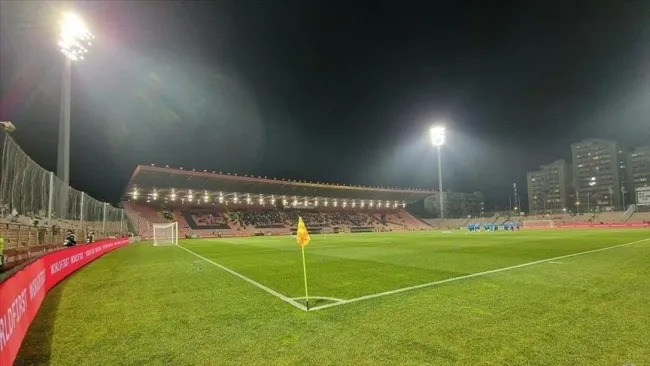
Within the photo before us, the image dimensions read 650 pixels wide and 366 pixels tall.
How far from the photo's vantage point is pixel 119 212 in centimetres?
3891

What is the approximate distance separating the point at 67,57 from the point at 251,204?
5868 cm

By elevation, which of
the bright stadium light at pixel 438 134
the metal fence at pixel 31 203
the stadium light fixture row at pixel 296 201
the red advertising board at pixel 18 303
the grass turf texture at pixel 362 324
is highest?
the bright stadium light at pixel 438 134

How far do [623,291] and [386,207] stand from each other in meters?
91.5

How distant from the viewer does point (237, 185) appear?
65500mm

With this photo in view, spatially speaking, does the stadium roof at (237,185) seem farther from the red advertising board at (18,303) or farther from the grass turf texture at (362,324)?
the grass turf texture at (362,324)

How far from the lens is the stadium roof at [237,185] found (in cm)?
5481

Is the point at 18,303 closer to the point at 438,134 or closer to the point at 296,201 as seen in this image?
the point at 438,134

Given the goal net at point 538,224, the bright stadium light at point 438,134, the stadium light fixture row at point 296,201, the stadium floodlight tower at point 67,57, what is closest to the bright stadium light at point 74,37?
the stadium floodlight tower at point 67,57

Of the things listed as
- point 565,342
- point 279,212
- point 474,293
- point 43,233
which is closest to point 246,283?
point 474,293

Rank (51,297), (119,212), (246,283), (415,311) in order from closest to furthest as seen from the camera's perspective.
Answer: (415,311), (51,297), (246,283), (119,212)

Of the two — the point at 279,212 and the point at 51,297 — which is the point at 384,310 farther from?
the point at 279,212

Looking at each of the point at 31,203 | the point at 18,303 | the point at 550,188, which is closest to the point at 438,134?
the point at 31,203

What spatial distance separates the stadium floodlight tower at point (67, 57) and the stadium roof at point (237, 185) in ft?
91.3

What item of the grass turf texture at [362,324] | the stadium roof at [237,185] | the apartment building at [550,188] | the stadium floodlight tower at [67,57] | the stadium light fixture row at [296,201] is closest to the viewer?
the grass turf texture at [362,324]
